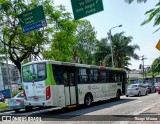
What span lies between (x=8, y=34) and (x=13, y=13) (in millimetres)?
1989

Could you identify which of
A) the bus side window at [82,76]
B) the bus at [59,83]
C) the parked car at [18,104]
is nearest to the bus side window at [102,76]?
the bus at [59,83]

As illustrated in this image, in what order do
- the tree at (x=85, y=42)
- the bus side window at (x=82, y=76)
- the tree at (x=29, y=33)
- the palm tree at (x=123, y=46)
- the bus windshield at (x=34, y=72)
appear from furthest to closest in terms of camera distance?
the tree at (x=85, y=42)
the palm tree at (x=123, y=46)
the tree at (x=29, y=33)
the bus side window at (x=82, y=76)
the bus windshield at (x=34, y=72)

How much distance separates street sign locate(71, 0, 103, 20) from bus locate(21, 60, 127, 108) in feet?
16.4

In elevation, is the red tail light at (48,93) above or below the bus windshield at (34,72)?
below

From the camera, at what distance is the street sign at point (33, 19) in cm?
2055

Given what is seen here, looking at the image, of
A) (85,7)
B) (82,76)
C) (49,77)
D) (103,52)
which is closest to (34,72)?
(49,77)

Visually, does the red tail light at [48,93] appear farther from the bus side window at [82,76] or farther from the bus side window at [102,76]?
the bus side window at [102,76]

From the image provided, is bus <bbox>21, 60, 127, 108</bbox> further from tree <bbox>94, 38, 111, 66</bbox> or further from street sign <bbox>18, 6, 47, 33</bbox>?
tree <bbox>94, 38, 111, 66</bbox>

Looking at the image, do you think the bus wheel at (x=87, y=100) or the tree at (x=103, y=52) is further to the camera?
the tree at (x=103, y=52)

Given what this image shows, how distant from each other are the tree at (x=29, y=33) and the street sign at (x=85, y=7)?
14941mm

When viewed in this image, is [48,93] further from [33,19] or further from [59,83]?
[33,19]

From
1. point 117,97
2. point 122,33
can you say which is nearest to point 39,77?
point 117,97

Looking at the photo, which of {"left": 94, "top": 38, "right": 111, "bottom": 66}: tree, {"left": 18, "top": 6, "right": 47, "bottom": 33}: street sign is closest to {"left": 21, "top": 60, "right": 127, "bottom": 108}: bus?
{"left": 18, "top": 6, "right": 47, "bottom": 33}: street sign

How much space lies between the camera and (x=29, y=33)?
27672 millimetres
